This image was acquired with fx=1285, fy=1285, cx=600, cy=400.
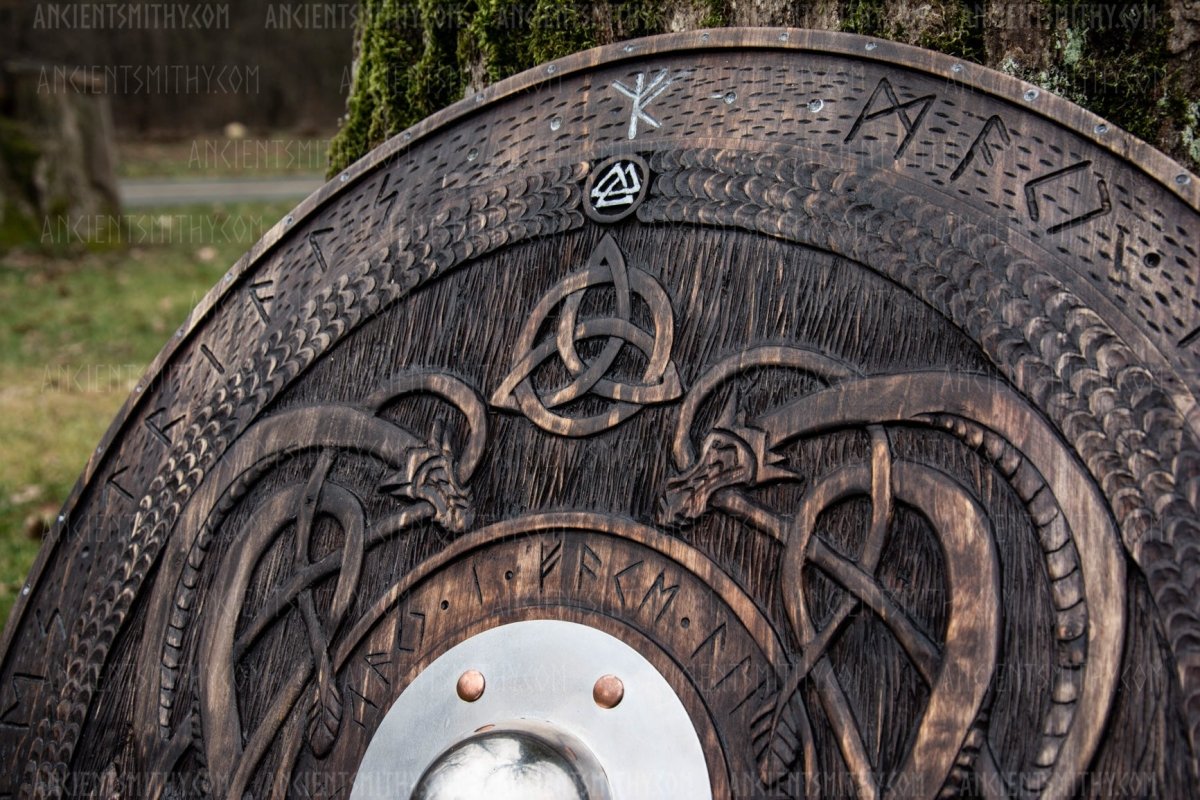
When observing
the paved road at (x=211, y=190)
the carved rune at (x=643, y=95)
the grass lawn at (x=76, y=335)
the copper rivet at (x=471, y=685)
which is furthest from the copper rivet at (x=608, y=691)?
the paved road at (x=211, y=190)

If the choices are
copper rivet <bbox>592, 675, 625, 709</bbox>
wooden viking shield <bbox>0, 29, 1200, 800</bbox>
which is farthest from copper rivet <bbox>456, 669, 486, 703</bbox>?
copper rivet <bbox>592, 675, 625, 709</bbox>

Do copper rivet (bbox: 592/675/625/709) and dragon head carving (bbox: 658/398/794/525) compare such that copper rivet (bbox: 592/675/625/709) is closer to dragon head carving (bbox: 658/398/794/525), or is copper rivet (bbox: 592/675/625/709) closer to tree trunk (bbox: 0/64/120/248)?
dragon head carving (bbox: 658/398/794/525)

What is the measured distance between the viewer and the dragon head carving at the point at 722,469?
4.46 feet

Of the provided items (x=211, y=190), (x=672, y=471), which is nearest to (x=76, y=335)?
(x=672, y=471)

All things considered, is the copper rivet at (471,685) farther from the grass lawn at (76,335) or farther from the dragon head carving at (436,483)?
the grass lawn at (76,335)

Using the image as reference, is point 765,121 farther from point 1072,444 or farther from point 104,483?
point 104,483

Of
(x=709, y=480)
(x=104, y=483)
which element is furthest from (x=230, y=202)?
(x=709, y=480)

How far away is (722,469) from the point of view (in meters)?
1.38

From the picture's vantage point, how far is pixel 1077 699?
45.5 inches

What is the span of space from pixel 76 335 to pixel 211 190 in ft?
17.7

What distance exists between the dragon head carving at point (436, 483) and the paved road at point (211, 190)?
8.28 meters

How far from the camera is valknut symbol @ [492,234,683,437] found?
144 centimetres

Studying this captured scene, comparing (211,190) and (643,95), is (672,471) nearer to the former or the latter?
(643,95)

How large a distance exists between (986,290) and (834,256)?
172 mm
